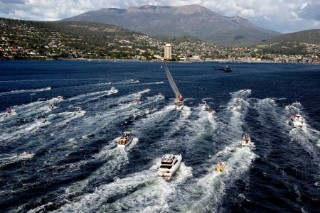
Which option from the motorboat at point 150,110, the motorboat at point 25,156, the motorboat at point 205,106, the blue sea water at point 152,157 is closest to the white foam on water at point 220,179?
the blue sea water at point 152,157

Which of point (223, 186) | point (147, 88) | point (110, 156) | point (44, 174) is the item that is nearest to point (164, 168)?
point (223, 186)

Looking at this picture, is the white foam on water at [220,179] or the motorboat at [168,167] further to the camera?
the motorboat at [168,167]

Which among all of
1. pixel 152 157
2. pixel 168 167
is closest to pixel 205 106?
pixel 152 157

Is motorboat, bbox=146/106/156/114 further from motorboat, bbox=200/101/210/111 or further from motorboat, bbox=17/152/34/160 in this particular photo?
motorboat, bbox=17/152/34/160

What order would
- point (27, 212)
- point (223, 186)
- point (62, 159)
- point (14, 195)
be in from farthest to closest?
point (62, 159), point (223, 186), point (14, 195), point (27, 212)

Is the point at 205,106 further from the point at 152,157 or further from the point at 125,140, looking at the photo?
the point at 152,157

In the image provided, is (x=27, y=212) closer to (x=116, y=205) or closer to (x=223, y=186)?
(x=116, y=205)

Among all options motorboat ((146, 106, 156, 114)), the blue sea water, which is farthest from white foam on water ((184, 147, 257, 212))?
motorboat ((146, 106, 156, 114))

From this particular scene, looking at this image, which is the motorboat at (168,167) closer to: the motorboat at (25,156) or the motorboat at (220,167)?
the motorboat at (220,167)
